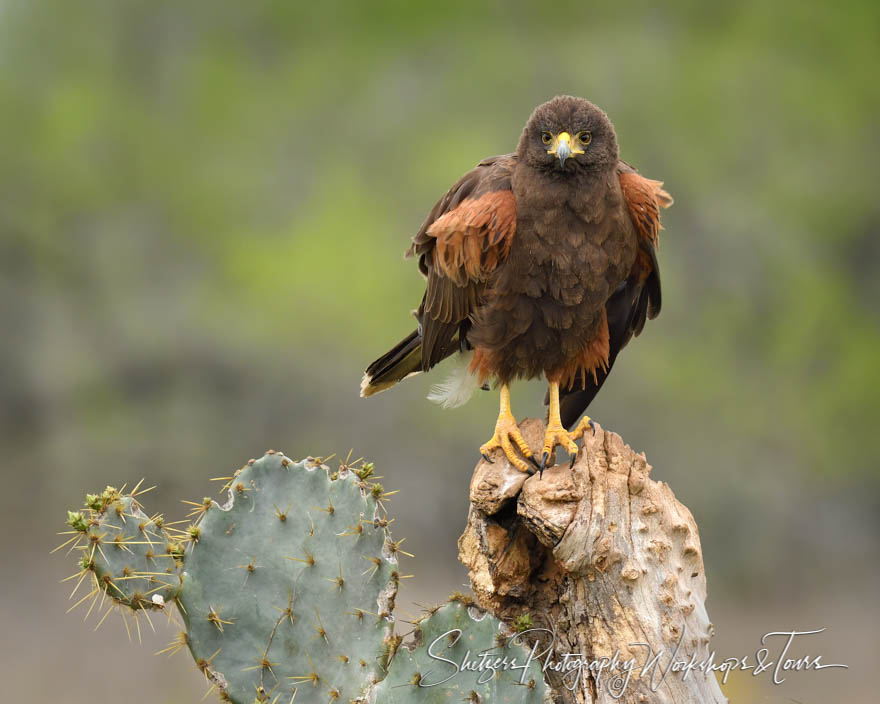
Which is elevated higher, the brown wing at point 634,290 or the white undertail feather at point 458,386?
the brown wing at point 634,290

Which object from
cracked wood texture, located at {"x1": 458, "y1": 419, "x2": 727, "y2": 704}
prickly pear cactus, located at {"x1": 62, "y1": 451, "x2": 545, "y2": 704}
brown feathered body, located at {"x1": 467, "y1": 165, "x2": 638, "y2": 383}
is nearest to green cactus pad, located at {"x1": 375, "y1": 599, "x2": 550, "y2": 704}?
prickly pear cactus, located at {"x1": 62, "y1": 451, "x2": 545, "y2": 704}

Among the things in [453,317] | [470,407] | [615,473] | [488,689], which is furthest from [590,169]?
[470,407]

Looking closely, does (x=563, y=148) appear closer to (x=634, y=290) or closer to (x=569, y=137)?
(x=569, y=137)

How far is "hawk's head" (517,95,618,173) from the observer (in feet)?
11.5

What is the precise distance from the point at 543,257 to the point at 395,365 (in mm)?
1133

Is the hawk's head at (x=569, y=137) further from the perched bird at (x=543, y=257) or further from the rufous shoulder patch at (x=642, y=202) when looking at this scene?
the rufous shoulder patch at (x=642, y=202)

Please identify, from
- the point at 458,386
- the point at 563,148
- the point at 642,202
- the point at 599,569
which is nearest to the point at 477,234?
the point at 563,148

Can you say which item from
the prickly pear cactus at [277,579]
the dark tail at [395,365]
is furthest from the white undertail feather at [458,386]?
the prickly pear cactus at [277,579]

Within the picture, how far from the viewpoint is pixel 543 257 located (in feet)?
11.8

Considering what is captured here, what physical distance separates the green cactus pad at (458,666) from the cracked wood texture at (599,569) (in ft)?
1.59

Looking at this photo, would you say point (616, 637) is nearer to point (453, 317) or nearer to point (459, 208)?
point (453, 317)

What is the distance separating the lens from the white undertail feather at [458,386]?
4320mm

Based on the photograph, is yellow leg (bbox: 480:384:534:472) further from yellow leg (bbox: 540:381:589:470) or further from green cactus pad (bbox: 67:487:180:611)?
green cactus pad (bbox: 67:487:180:611)

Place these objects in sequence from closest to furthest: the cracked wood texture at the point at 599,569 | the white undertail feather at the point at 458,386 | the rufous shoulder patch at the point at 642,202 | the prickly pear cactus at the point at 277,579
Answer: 1. the prickly pear cactus at the point at 277,579
2. the cracked wood texture at the point at 599,569
3. the rufous shoulder patch at the point at 642,202
4. the white undertail feather at the point at 458,386
